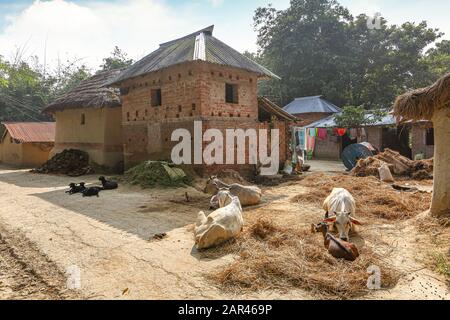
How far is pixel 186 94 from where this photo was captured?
11.9 meters

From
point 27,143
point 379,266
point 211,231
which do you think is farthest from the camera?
point 27,143

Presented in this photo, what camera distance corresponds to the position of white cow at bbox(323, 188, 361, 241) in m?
4.94

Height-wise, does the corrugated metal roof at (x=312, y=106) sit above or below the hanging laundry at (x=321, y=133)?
above

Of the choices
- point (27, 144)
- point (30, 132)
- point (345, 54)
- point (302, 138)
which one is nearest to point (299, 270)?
point (302, 138)

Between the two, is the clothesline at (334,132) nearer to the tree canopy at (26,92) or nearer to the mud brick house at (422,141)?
the mud brick house at (422,141)

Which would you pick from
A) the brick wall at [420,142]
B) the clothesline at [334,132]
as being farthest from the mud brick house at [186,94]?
the brick wall at [420,142]

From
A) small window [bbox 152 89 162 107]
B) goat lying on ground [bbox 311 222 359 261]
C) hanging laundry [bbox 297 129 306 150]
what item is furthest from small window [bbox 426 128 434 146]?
goat lying on ground [bbox 311 222 359 261]

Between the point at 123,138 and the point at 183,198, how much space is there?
7136 mm

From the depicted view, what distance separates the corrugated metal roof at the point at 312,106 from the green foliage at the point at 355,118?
242 inches

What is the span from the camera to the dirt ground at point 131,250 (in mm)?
3564
